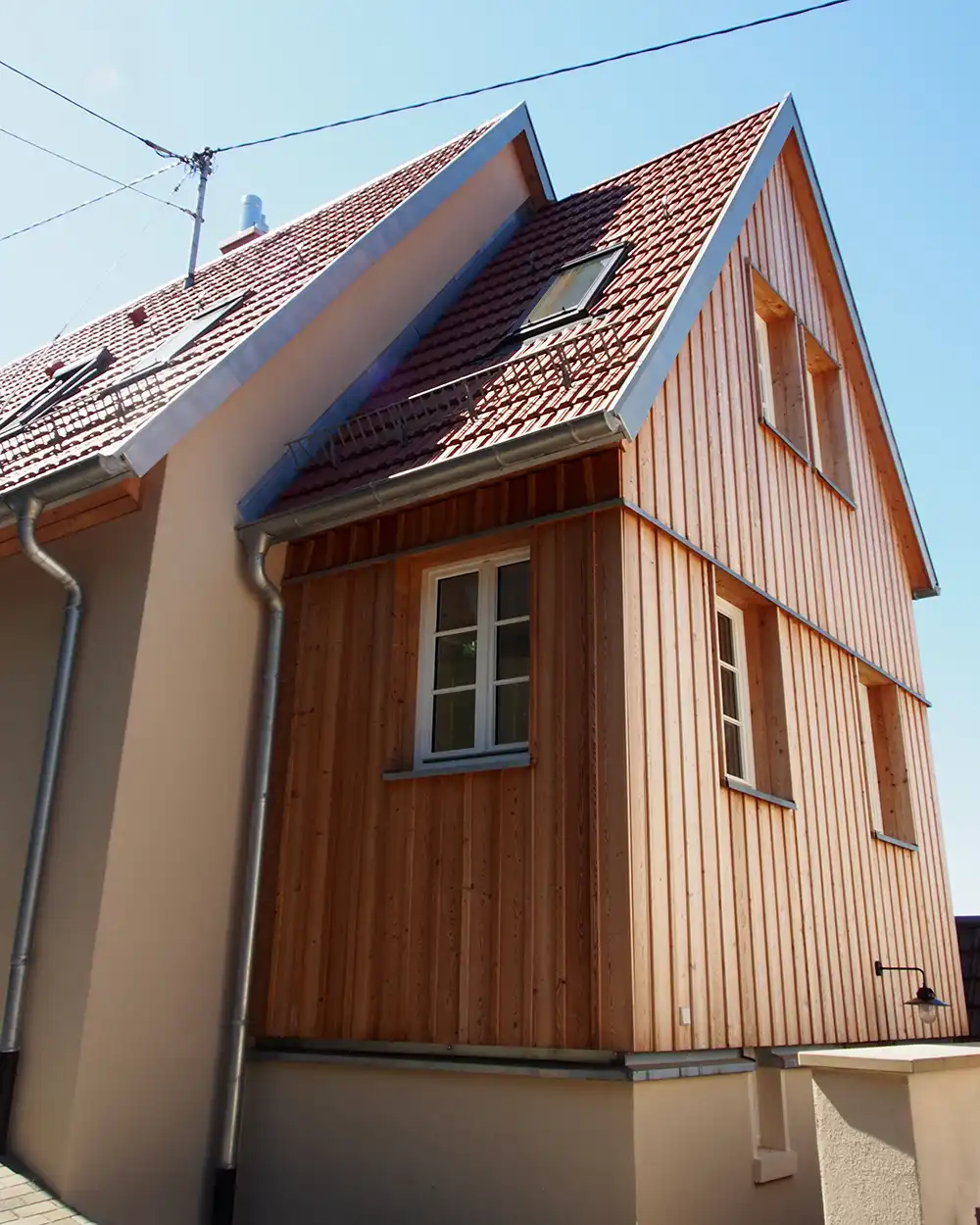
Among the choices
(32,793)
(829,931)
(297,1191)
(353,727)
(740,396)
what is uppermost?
(740,396)

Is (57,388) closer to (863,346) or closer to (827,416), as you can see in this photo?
(827,416)

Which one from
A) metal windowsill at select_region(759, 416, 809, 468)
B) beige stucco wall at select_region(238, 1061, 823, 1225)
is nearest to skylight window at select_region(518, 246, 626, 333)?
metal windowsill at select_region(759, 416, 809, 468)

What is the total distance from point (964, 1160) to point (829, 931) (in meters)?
3.13

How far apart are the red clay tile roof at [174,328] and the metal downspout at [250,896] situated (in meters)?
1.27

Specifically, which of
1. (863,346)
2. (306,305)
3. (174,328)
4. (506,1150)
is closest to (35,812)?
(506,1150)

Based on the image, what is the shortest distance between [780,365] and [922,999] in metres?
5.30

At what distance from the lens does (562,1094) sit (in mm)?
5266

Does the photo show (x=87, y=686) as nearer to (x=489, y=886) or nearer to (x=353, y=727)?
(x=353, y=727)

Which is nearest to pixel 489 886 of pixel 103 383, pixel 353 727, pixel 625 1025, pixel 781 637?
pixel 625 1025

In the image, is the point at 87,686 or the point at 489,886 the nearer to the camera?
the point at 489,886

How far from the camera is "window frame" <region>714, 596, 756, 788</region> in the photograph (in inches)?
282

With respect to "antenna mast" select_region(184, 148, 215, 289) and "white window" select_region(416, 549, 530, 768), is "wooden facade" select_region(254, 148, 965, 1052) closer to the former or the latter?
"white window" select_region(416, 549, 530, 768)

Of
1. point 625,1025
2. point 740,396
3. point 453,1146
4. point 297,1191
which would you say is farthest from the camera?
point 740,396

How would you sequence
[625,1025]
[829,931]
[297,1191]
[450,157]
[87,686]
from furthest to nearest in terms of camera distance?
[450,157]
[829,931]
[87,686]
[297,1191]
[625,1025]
